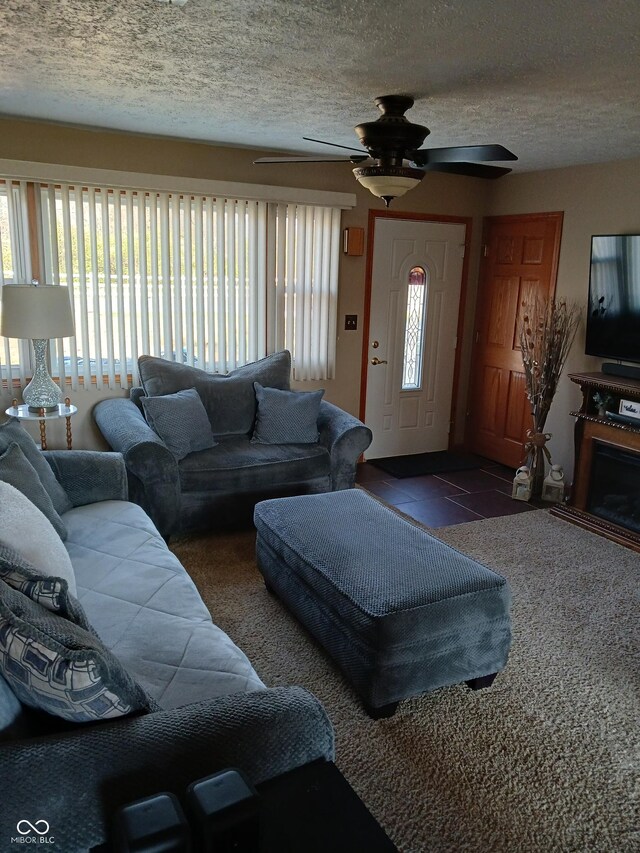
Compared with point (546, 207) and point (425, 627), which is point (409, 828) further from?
point (546, 207)

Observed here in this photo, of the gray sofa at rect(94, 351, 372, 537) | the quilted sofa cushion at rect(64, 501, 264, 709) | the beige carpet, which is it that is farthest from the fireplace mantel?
the quilted sofa cushion at rect(64, 501, 264, 709)

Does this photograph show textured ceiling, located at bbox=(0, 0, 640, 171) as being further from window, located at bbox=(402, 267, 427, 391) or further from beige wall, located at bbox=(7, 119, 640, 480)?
window, located at bbox=(402, 267, 427, 391)

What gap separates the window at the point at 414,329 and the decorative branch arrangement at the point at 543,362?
0.97 meters

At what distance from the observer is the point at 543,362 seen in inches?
182

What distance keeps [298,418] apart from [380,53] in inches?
92.1

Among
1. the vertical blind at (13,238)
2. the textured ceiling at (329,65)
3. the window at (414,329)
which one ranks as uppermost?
the textured ceiling at (329,65)

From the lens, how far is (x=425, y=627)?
2.29 metres

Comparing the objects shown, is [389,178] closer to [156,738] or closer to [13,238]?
[156,738]

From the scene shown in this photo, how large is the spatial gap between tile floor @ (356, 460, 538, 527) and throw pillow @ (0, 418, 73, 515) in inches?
90.1

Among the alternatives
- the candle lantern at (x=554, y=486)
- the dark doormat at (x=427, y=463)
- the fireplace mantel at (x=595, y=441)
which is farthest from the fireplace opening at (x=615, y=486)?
the dark doormat at (x=427, y=463)

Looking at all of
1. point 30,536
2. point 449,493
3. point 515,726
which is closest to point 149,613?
point 30,536

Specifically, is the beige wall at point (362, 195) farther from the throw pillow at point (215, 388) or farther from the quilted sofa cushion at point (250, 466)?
the quilted sofa cushion at point (250, 466)

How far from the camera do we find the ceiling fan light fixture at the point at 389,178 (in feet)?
8.41

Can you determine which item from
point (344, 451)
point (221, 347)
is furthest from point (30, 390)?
point (344, 451)
